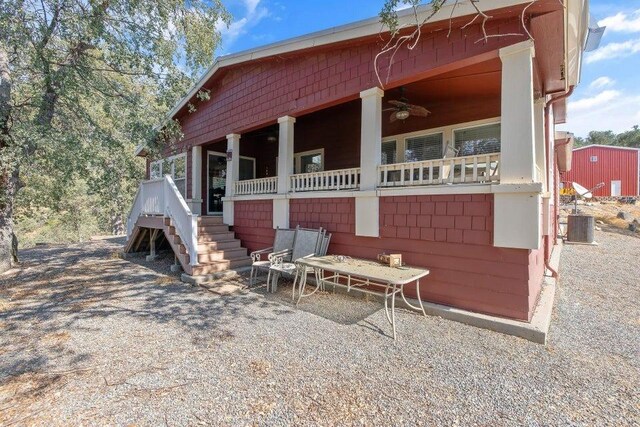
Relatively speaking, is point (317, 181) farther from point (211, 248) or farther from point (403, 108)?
point (211, 248)

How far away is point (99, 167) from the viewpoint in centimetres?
700

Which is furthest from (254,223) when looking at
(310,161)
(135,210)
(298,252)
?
(135,210)

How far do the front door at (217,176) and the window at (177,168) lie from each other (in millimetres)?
822

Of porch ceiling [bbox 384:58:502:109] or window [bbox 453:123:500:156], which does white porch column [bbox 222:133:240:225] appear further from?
window [bbox 453:123:500:156]

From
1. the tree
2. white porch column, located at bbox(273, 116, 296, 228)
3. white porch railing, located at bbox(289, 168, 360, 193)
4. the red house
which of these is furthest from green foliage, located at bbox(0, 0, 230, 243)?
white porch railing, located at bbox(289, 168, 360, 193)

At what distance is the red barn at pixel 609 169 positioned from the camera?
22.8 meters

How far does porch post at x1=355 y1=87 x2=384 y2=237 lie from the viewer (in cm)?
478

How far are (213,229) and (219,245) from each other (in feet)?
2.17

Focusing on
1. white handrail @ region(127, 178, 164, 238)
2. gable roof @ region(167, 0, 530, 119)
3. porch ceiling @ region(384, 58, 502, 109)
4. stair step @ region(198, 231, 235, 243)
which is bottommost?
stair step @ region(198, 231, 235, 243)

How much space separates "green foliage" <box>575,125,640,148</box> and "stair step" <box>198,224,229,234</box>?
198ft

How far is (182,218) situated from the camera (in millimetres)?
6309

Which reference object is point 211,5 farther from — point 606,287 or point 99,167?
point 606,287

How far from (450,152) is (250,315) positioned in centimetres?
409

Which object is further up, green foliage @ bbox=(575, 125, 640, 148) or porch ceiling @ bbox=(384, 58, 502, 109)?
green foliage @ bbox=(575, 125, 640, 148)
